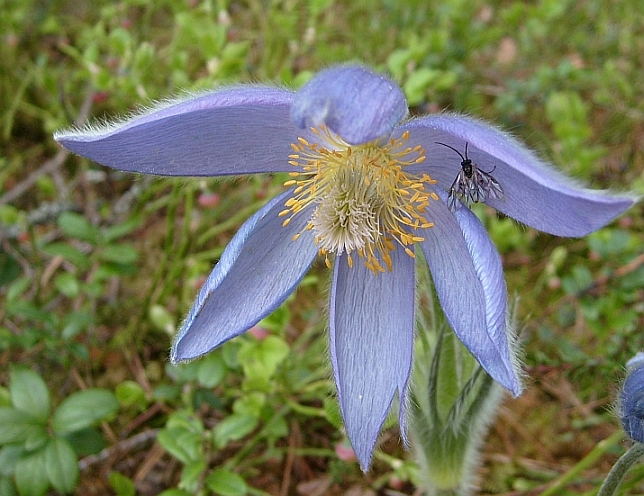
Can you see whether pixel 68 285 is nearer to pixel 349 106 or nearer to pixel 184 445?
pixel 184 445

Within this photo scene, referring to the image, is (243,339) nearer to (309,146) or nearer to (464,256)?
(309,146)

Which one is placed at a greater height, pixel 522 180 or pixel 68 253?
pixel 522 180

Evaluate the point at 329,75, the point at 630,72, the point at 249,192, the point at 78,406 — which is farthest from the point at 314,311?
the point at 630,72

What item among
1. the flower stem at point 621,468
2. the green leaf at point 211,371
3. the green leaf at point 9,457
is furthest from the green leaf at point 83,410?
the flower stem at point 621,468

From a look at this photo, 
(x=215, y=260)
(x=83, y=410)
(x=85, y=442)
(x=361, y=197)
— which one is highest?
(x=361, y=197)

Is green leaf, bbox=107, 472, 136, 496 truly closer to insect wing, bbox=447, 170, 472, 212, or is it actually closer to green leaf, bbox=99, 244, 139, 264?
green leaf, bbox=99, 244, 139, 264

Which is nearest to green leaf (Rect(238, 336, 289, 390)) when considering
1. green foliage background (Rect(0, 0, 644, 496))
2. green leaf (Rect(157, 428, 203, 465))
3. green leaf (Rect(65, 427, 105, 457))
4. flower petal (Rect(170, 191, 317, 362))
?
green foliage background (Rect(0, 0, 644, 496))

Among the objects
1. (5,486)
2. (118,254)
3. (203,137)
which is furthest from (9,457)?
(203,137)

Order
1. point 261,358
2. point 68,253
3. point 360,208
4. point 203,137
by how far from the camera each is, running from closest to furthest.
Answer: point 203,137
point 360,208
point 261,358
point 68,253
